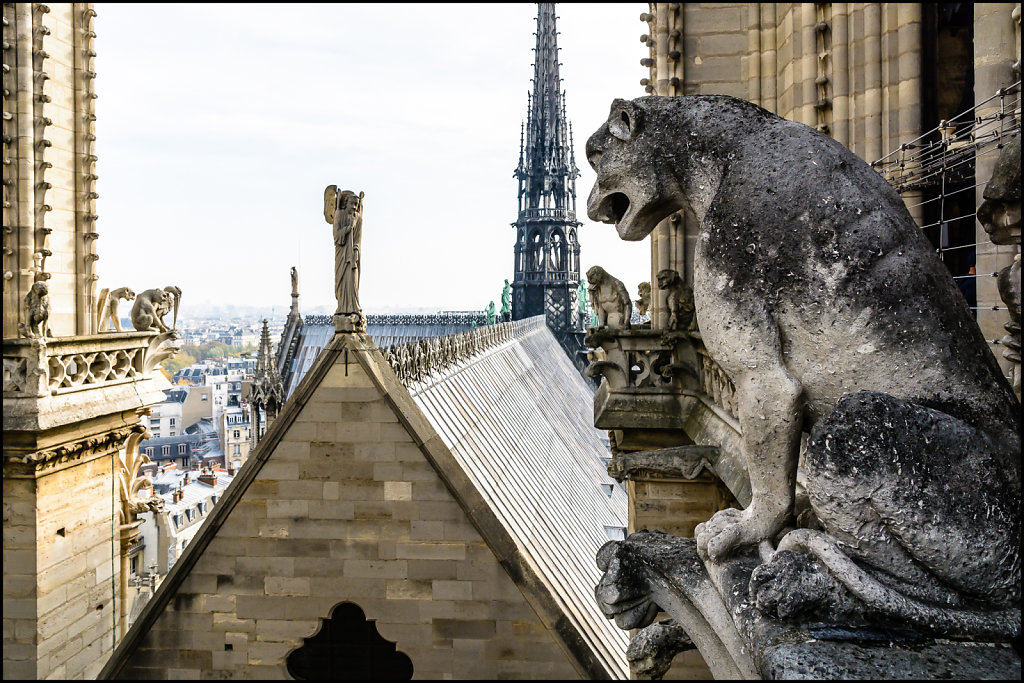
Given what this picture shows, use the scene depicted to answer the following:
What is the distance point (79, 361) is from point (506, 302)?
43226mm

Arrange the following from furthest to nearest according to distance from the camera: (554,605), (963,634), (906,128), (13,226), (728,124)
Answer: (13,226) → (554,605) → (906,128) → (728,124) → (963,634)

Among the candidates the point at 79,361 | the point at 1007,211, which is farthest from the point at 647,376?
the point at 79,361

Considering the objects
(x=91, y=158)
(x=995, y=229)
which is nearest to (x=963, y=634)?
(x=995, y=229)

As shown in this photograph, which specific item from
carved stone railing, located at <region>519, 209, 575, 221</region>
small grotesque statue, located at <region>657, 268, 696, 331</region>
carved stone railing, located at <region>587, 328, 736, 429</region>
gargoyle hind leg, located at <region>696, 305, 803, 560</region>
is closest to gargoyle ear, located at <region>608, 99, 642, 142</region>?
gargoyle hind leg, located at <region>696, 305, 803, 560</region>

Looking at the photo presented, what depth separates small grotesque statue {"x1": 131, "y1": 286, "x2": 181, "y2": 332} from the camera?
9.94 m

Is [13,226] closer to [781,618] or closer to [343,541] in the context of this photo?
[343,541]

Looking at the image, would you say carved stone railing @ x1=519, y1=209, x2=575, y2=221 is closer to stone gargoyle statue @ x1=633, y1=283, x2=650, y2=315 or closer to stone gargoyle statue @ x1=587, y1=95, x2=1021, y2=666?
stone gargoyle statue @ x1=633, y1=283, x2=650, y2=315

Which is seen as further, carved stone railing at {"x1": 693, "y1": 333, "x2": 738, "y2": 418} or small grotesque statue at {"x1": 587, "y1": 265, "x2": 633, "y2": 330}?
small grotesque statue at {"x1": 587, "y1": 265, "x2": 633, "y2": 330}

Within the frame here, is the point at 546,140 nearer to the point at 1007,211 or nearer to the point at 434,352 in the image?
the point at 434,352

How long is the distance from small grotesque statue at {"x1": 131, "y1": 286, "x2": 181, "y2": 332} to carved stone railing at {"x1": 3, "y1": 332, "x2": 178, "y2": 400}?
0.15 meters

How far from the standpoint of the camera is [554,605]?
6.06m

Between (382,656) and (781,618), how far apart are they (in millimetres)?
5123

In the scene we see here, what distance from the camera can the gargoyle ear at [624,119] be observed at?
2.59 meters

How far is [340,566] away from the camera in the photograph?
6414mm
